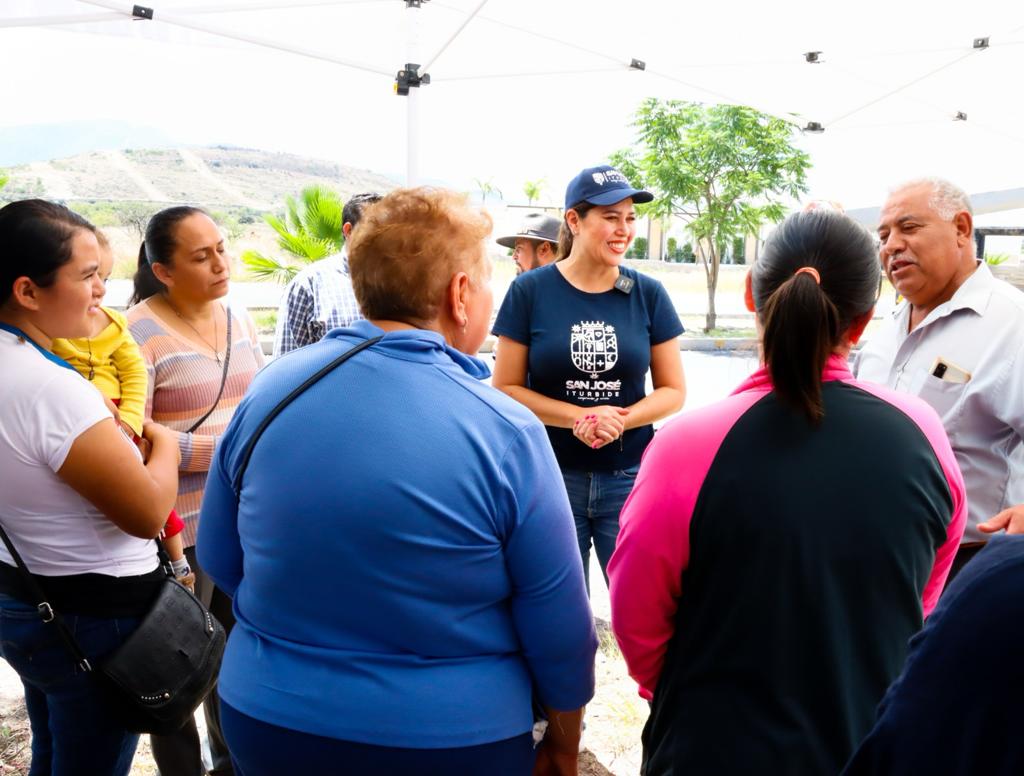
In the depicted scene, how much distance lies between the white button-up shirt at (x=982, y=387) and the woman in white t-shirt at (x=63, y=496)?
1.99 m

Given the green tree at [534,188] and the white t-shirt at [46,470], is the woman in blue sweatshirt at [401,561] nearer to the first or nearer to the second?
the white t-shirt at [46,470]

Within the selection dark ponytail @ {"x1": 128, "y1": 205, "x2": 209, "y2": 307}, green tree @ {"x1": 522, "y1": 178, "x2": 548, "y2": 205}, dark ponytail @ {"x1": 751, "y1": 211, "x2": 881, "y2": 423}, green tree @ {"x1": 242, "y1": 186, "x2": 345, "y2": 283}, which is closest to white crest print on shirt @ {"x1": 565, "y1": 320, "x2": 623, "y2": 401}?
dark ponytail @ {"x1": 128, "y1": 205, "x2": 209, "y2": 307}

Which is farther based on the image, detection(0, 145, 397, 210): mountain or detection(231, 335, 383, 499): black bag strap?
detection(0, 145, 397, 210): mountain

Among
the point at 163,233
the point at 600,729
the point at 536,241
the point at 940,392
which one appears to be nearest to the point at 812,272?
the point at 940,392

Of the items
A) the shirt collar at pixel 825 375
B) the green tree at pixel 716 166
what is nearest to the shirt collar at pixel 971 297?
the shirt collar at pixel 825 375

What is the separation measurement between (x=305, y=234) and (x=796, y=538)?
36.8 feet

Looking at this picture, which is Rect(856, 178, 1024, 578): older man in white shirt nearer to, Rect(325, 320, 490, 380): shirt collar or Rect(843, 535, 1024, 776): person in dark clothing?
Rect(325, 320, 490, 380): shirt collar

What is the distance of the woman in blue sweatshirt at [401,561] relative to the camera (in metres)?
1.25

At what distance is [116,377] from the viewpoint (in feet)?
7.37

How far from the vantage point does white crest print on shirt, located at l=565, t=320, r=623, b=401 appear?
9.37ft

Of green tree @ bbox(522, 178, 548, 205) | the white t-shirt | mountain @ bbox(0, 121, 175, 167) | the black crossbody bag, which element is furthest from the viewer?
green tree @ bbox(522, 178, 548, 205)

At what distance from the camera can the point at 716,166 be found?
21.6 metres

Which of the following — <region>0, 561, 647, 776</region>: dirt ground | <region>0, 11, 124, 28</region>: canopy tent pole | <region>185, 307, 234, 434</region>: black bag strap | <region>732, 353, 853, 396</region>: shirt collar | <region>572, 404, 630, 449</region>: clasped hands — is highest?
<region>0, 11, 124, 28</region>: canopy tent pole

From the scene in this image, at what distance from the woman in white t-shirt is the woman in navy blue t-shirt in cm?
139
